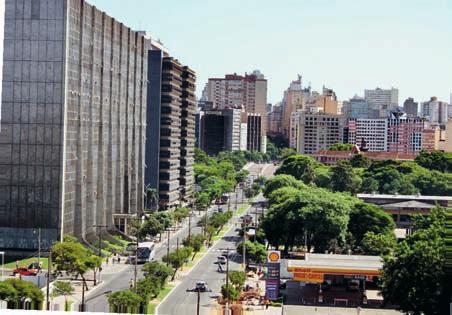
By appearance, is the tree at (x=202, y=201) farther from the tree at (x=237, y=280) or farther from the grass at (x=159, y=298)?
the tree at (x=237, y=280)

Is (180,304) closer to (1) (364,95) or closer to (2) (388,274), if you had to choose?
(2) (388,274)

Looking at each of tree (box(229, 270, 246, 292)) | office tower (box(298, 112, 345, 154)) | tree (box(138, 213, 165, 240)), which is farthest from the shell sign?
office tower (box(298, 112, 345, 154))

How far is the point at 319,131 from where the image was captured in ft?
340

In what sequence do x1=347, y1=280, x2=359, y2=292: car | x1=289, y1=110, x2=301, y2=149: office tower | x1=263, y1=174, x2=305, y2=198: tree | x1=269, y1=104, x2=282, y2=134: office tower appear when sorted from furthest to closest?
1. x1=269, y1=104, x2=282, y2=134: office tower
2. x1=289, y1=110, x2=301, y2=149: office tower
3. x1=263, y1=174, x2=305, y2=198: tree
4. x1=347, y1=280, x2=359, y2=292: car

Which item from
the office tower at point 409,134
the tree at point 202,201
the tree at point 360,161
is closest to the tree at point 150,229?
the tree at point 202,201

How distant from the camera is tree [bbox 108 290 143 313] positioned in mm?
22703

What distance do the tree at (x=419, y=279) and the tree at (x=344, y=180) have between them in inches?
1492

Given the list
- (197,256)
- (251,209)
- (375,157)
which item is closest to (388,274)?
(197,256)

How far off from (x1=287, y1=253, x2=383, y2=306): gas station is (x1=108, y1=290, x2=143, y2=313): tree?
6421 millimetres

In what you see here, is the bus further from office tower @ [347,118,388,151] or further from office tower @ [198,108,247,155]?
office tower @ [347,118,388,151]

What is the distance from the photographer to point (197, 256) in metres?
36.2

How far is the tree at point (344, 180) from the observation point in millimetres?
61969

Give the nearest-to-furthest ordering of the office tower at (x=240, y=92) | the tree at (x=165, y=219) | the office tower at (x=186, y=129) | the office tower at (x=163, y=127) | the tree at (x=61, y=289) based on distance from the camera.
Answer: the tree at (x=61, y=289) < the tree at (x=165, y=219) < the office tower at (x=163, y=127) < the office tower at (x=186, y=129) < the office tower at (x=240, y=92)

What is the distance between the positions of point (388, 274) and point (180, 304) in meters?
6.25
